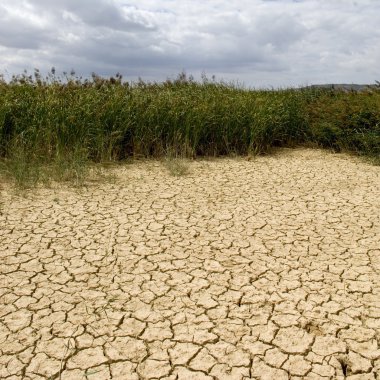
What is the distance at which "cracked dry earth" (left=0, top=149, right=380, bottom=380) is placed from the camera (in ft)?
7.73

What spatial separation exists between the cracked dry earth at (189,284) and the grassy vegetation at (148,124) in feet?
4.33

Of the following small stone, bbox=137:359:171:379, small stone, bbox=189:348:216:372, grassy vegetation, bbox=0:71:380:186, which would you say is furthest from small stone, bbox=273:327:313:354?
grassy vegetation, bbox=0:71:380:186

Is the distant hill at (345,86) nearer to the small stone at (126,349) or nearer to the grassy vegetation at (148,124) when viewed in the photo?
the grassy vegetation at (148,124)

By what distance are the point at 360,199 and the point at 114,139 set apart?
384 cm

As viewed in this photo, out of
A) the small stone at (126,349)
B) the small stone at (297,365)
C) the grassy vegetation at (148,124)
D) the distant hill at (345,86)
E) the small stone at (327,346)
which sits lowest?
the small stone at (126,349)

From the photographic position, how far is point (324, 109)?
8594mm

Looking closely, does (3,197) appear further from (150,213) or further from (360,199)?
(360,199)

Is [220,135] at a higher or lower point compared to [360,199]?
higher

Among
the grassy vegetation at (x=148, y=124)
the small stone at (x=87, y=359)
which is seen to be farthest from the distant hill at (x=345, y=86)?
the small stone at (x=87, y=359)

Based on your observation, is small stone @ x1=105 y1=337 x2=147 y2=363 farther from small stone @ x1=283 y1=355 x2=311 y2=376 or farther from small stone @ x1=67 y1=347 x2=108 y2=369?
small stone @ x1=283 y1=355 x2=311 y2=376

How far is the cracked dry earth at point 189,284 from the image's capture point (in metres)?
2.36

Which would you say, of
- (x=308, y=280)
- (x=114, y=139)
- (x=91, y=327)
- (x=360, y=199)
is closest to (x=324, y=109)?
(x=360, y=199)

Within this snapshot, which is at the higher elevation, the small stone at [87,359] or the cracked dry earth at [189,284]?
the cracked dry earth at [189,284]

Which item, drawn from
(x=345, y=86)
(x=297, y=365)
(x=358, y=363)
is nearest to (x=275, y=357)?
(x=297, y=365)
